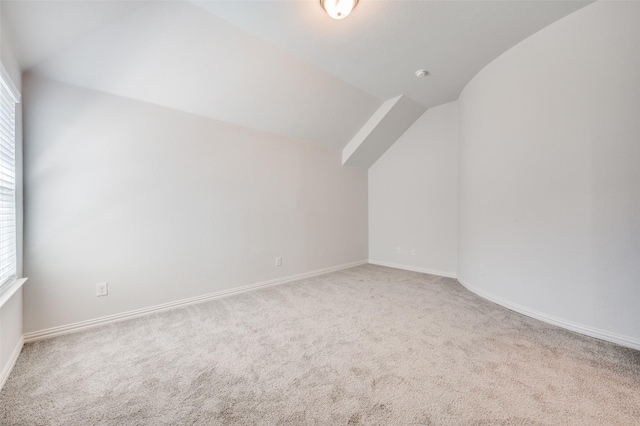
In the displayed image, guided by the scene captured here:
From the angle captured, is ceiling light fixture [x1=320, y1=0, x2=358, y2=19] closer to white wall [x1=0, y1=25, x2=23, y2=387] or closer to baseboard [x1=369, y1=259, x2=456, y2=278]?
white wall [x1=0, y1=25, x2=23, y2=387]

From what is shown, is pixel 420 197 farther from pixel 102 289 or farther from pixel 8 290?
pixel 8 290

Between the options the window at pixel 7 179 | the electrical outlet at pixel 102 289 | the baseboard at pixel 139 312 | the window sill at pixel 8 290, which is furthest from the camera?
the electrical outlet at pixel 102 289

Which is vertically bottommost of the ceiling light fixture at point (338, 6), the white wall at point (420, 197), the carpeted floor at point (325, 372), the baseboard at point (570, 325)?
the carpeted floor at point (325, 372)

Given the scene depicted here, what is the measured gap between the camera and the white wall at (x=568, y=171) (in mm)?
1992

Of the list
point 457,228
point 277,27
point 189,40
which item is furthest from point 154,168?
point 457,228

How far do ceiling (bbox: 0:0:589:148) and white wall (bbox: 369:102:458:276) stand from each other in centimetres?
98

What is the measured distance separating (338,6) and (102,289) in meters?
3.16

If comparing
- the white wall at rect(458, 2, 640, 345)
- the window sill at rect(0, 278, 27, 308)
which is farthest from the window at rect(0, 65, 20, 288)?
the white wall at rect(458, 2, 640, 345)

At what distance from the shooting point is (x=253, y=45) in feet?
8.12

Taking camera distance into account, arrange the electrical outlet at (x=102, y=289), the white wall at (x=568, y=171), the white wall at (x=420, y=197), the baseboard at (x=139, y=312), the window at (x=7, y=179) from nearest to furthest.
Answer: the window at (x=7, y=179) < the white wall at (x=568, y=171) < the baseboard at (x=139, y=312) < the electrical outlet at (x=102, y=289) < the white wall at (x=420, y=197)

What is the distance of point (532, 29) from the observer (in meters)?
2.42

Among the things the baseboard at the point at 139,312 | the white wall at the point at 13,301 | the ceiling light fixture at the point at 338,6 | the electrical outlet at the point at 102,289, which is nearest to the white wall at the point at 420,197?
the baseboard at the point at 139,312

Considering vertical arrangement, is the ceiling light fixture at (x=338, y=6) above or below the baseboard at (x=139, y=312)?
above

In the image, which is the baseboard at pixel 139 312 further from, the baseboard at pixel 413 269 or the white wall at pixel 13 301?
the baseboard at pixel 413 269
